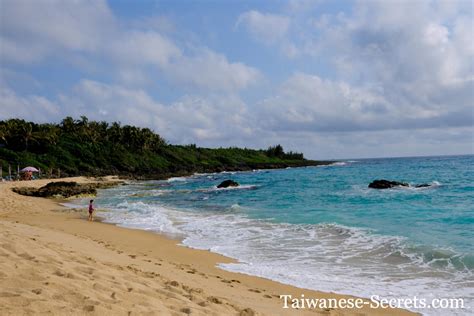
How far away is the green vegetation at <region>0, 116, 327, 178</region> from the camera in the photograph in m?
66.5

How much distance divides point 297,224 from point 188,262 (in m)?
8.65

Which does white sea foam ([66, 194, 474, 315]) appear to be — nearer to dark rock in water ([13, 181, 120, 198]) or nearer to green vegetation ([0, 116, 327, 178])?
dark rock in water ([13, 181, 120, 198])

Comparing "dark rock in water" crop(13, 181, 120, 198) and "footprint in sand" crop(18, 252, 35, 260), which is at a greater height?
"footprint in sand" crop(18, 252, 35, 260)

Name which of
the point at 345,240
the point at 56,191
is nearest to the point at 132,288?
the point at 345,240

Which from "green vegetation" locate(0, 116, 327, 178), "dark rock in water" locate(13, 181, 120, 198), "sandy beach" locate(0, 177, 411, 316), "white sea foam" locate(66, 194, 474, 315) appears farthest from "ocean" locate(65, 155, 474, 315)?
"green vegetation" locate(0, 116, 327, 178)

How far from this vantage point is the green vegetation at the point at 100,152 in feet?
218

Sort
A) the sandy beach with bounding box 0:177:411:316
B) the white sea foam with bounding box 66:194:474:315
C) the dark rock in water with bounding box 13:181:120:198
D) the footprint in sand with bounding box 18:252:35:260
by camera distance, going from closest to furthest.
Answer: the sandy beach with bounding box 0:177:411:316 → the footprint in sand with bounding box 18:252:35:260 → the white sea foam with bounding box 66:194:474:315 → the dark rock in water with bounding box 13:181:120:198

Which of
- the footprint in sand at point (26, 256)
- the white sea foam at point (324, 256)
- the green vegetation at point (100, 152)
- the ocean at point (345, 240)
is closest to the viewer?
the footprint in sand at point (26, 256)

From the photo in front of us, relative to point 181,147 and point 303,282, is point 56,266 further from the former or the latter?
point 181,147

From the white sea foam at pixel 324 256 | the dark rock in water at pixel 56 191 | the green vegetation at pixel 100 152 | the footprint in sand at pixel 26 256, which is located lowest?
the white sea foam at pixel 324 256

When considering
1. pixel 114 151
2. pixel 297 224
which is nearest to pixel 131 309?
pixel 297 224

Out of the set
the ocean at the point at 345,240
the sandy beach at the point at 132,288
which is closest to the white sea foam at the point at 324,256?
the ocean at the point at 345,240

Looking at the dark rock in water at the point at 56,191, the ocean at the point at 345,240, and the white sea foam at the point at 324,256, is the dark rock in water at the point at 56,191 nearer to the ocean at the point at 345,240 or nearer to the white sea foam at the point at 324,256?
the ocean at the point at 345,240

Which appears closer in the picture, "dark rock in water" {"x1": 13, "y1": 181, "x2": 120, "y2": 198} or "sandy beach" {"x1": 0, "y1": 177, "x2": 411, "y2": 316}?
"sandy beach" {"x1": 0, "y1": 177, "x2": 411, "y2": 316}
